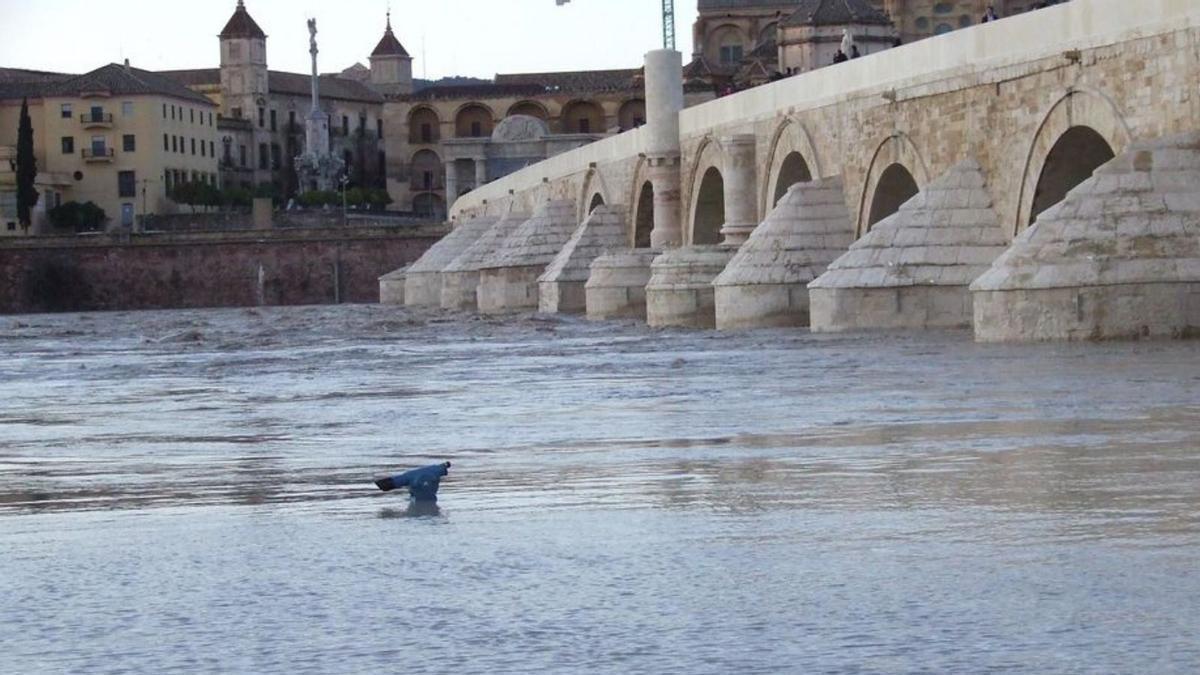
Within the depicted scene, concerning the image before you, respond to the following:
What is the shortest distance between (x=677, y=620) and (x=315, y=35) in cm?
10908

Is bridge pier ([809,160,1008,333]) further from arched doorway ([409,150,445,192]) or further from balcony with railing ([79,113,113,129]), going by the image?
arched doorway ([409,150,445,192])

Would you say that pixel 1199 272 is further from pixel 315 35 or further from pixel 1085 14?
pixel 315 35

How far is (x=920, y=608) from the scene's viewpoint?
259 inches

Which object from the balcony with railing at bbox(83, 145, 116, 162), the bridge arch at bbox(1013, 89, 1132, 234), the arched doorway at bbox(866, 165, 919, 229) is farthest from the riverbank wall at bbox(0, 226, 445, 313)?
the bridge arch at bbox(1013, 89, 1132, 234)

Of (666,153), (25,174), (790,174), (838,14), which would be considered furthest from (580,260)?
(25,174)

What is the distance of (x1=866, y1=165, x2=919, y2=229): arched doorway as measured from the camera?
31969 mm

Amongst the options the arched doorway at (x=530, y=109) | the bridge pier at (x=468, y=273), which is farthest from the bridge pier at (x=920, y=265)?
the arched doorway at (x=530, y=109)

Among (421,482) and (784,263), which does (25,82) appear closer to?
(784,263)

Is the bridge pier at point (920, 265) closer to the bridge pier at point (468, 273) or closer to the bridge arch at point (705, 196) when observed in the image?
the bridge arch at point (705, 196)

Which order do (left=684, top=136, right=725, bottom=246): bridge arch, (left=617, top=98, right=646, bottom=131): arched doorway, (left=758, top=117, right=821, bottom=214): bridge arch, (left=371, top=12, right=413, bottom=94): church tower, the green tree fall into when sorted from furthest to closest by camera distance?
1. (left=371, top=12, right=413, bottom=94): church tower
2. (left=617, top=98, right=646, bottom=131): arched doorway
3. the green tree
4. (left=684, top=136, right=725, bottom=246): bridge arch
5. (left=758, top=117, right=821, bottom=214): bridge arch

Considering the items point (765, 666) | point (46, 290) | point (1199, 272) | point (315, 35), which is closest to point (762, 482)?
point (765, 666)

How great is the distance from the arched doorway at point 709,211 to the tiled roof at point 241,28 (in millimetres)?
80454

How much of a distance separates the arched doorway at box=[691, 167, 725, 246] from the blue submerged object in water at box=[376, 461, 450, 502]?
1289 inches

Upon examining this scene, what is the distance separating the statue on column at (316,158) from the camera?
11369 centimetres
